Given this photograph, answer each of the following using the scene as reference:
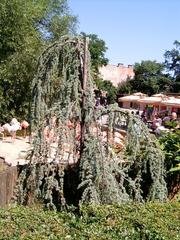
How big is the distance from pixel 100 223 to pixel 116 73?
65349 millimetres

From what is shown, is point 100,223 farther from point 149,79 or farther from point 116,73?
point 116,73

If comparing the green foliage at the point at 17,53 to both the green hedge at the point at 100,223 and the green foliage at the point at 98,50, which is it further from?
the green foliage at the point at 98,50

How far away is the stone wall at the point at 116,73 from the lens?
69.9m

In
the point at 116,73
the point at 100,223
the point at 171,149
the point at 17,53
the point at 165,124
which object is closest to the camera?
the point at 100,223

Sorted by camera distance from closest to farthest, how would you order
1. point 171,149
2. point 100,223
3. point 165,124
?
point 100,223 → point 171,149 → point 165,124

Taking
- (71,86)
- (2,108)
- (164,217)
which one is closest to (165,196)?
(164,217)

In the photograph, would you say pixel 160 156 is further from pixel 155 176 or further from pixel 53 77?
pixel 53 77

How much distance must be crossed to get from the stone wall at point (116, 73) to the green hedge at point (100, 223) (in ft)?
207

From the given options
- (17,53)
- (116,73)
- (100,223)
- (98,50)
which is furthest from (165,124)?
(116,73)

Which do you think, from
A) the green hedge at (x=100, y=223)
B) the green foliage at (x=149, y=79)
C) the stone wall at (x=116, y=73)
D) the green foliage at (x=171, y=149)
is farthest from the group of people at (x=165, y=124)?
the stone wall at (x=116, y=73)

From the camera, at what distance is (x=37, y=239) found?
5875mm

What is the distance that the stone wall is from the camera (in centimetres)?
6994

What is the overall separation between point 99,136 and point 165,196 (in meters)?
1.73

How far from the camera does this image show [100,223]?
6.48 metres
